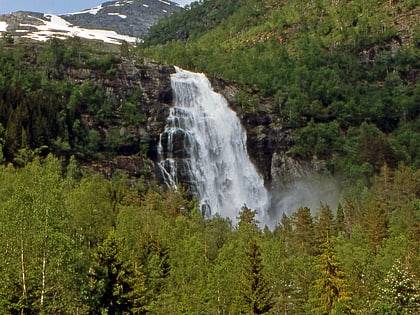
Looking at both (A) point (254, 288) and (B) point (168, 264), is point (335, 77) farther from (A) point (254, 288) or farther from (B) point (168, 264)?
(A) point (254, 288)

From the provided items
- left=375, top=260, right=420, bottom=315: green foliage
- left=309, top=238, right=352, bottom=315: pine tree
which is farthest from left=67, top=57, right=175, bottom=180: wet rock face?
Result: left=375, top=260, right=420, bottom=315: green foliage

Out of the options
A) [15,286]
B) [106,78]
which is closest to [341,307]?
[15,286]

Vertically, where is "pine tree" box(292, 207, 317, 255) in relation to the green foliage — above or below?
below

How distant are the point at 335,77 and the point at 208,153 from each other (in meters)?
46.1

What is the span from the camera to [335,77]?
13238cm

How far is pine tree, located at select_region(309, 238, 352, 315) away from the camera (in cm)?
4081

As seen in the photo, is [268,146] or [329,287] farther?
[268,146]

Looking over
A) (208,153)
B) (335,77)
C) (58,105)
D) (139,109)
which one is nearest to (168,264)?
(58,105)

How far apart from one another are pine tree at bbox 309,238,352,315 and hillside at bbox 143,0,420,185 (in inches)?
2513

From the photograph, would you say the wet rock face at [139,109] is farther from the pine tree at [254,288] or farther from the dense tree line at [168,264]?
the pine tree at [254,288]

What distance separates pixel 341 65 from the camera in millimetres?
140375

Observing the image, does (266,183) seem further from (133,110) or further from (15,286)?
(15,286)

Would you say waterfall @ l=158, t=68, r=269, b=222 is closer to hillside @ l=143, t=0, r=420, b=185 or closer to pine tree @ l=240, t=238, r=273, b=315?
hillside @ l=143, t=0, r=420, b=185

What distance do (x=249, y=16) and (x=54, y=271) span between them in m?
172
